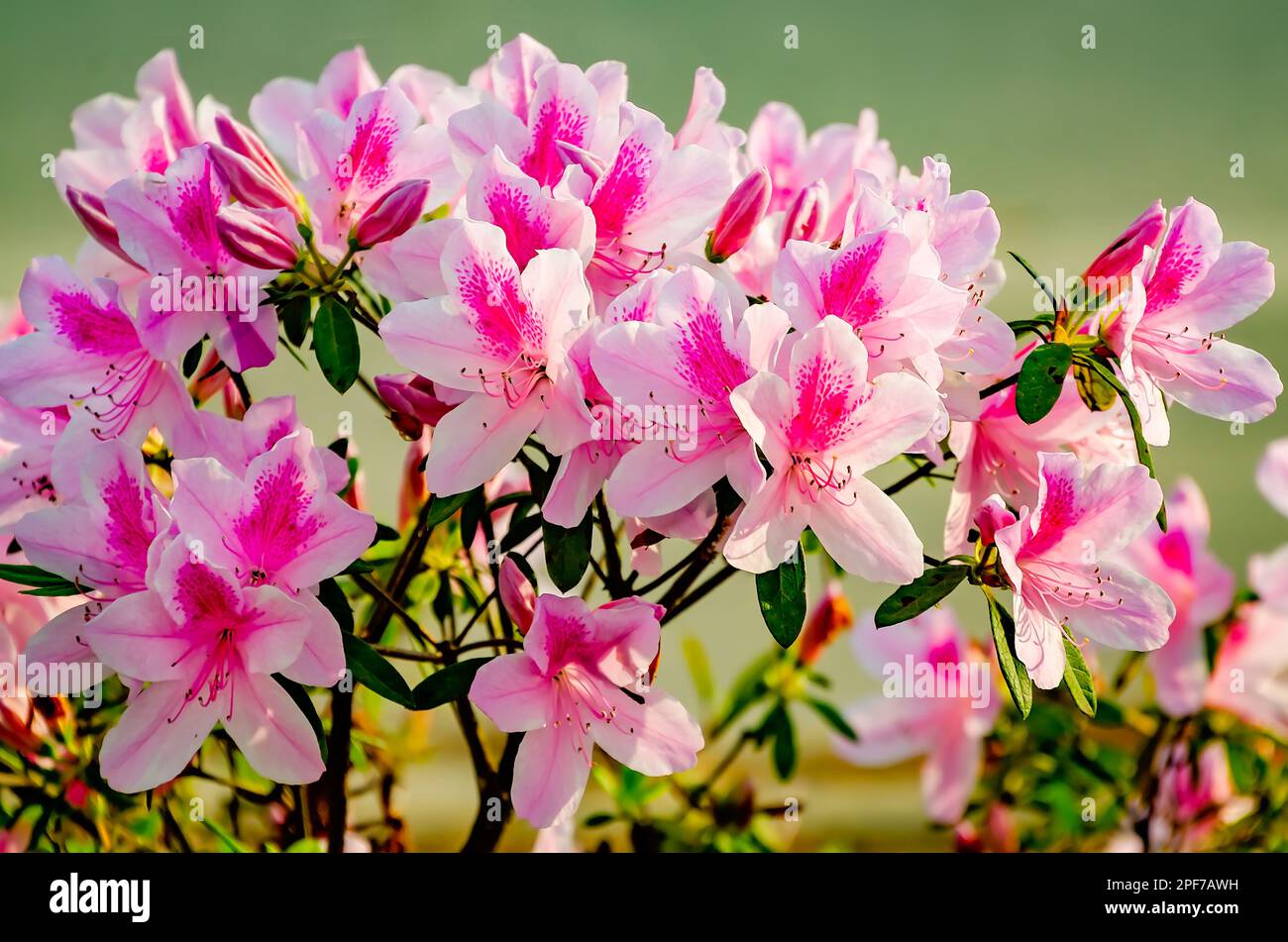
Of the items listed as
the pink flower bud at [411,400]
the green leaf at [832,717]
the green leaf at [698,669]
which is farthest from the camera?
the green leaf at [698,669]

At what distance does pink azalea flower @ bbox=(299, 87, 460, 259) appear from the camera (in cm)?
78

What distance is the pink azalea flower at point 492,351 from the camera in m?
0.69

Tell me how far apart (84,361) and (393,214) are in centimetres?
23

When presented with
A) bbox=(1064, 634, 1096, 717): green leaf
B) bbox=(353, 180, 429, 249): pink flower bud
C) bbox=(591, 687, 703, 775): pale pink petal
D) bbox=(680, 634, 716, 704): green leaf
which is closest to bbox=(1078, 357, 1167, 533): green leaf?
bbox=(1064, 634, 1096, 717): green leaf

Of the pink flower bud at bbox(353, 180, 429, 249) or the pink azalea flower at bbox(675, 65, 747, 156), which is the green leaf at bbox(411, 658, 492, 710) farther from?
the pink azalea flower at bbox(675, 65, 747, 156)

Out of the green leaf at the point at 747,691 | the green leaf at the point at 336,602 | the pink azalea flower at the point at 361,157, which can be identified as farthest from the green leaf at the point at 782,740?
the pink azalea flower at the point at 361,157

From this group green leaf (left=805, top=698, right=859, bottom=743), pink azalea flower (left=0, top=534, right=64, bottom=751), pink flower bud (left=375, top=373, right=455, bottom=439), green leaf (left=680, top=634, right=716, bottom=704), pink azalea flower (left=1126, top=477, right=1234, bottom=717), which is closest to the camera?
pink flower bud (left=375, top=373, right=455, bottom=439)

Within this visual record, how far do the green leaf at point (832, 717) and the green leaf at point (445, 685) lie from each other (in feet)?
1.68

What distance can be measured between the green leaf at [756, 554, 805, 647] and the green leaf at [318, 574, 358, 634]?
26 centimetres

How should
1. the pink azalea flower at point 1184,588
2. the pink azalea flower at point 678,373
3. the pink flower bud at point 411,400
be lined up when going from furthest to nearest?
the pink azalea flower at point 1184,588 → the pink flower bud at point 411,400 → the pink azalea flower at point 678,373

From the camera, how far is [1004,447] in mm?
811

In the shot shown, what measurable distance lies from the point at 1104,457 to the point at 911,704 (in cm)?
44

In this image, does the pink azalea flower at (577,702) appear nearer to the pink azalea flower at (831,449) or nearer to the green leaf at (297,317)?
the pink azalea flower at (831,449)

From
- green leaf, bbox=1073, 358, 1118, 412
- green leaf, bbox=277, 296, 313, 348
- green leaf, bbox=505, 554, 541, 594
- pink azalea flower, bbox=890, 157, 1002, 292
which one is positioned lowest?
green leaf, bbox=505, 554, 541, 594
